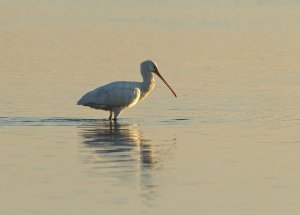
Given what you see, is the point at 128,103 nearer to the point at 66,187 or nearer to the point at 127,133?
the point at 127,133

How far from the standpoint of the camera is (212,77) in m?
28.2

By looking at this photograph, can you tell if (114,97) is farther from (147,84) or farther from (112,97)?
(147,84)

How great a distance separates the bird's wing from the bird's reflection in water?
0.69 meters

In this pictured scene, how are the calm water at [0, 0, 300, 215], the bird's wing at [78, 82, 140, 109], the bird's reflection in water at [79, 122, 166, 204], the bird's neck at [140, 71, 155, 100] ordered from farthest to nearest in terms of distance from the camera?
1. the bird's neck at [140, 71, 155, 100]
2. the bird's wing at [78, 82, 140, 109]
3. the bird's reflection in water at [79, 122, 166, 204]
4. the calm water at [0, 0, 300, 215]

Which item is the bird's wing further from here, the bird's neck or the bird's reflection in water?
the bird's reflection in water

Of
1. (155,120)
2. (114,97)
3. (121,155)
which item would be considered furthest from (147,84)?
(121,155)

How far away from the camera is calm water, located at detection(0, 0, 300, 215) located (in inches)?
555

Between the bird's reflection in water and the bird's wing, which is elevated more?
the bird's wing

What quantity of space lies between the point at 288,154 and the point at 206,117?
183 inches

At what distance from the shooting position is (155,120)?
2178 cm

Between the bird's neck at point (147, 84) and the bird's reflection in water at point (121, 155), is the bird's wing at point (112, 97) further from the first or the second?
the bird's reflection in water at point (121, 155)

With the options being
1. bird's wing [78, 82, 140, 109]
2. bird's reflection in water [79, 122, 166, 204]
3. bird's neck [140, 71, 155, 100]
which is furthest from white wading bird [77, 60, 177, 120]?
bird's reflection in water [79, 122, 166, 204]

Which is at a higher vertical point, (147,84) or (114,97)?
(147,84)

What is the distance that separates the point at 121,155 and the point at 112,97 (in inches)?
204
